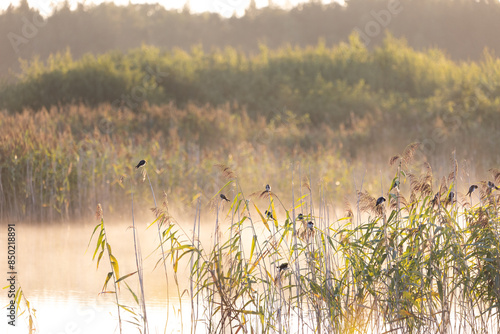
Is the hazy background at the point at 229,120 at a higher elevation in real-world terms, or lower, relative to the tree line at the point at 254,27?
lower

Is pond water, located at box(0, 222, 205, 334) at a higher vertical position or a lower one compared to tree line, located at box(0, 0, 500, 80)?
lower

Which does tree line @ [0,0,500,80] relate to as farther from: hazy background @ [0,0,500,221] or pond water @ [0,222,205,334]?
pond water @ [0,222,205,334]

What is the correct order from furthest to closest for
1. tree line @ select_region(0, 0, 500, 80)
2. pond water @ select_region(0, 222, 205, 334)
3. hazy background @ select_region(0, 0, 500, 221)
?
tree line @ select_region(0, 0, 500, 80), hazy background @ select_region(0, 0, 500, 221), pond water @ select_region(0, 222, 205, 334)

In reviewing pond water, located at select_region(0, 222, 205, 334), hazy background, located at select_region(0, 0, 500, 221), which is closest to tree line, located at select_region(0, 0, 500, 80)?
hazy background, located at select_region(0, 0, 500, 221)

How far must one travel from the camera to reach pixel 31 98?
20031 mm

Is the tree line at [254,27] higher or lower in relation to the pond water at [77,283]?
higher

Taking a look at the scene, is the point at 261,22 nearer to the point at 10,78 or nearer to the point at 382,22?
the point at 382,22

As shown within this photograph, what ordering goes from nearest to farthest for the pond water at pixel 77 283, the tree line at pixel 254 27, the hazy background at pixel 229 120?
1. the pond water at pixel 77 283
2. the hazy background at pixel 229 120
3. the tree line at pixel 254 27

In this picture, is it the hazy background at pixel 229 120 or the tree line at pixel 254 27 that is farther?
the tree line at pixel 254 27

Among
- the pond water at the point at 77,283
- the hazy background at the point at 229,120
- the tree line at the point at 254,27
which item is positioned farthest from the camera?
the tree line at the point at 254,27

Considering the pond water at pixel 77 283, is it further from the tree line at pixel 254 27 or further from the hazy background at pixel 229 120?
the tree line at pixel 254 27

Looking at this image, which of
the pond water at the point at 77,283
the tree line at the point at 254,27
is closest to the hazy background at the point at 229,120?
the pond water at the point at 77,283

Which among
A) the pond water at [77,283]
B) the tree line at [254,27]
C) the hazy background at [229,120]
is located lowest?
the pond water at [77,283]

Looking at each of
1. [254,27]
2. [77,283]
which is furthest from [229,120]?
[254,27]
